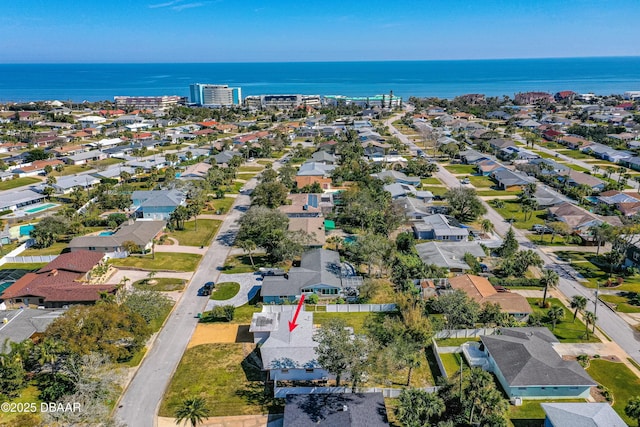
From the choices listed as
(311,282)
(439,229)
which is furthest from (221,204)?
(439,229)

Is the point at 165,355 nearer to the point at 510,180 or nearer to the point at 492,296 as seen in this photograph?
the point at 492,296

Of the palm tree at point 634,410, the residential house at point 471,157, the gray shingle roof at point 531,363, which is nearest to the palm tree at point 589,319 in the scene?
the gray shingle roof at point 531,363

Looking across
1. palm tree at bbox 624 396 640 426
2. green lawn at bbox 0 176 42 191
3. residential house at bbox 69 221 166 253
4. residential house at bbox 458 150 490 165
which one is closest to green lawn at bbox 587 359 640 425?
palm tree at bbox 624 396 640 426

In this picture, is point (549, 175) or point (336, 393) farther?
point (549, 175)

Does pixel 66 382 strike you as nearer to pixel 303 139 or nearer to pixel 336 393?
pixel 336 393

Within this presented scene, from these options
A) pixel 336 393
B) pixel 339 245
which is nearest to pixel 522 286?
pixel 339 245

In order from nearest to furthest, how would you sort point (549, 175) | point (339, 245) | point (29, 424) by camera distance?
1. point (29, 424)
2. point (339, 245)
3. point (549, 175)
